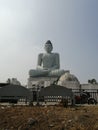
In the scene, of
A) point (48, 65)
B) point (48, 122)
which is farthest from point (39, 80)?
point (48, 122)

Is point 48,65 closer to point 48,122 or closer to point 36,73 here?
point 36,73

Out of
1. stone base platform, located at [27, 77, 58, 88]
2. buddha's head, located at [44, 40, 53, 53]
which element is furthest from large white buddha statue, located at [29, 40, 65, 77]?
stone base platform, located at [27, 77, 58, 88]

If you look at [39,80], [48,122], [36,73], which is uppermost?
[36,73]

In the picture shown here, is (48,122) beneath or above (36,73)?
beneath

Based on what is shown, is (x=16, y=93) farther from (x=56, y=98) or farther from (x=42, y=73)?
(x=42, y=73)

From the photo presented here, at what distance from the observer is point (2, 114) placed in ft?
Result: 33.9

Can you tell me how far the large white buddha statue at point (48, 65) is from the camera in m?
46.8

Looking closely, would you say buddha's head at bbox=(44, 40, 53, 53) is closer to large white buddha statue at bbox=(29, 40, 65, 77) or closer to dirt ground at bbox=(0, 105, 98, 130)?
large white buddha statue at bbox=(29, 40, 65, 77)

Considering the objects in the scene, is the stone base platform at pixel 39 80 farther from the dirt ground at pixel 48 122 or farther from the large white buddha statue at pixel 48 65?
the dirt ground at pixel 48 122

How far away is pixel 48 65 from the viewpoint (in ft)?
158

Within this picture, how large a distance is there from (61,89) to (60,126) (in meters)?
8.28

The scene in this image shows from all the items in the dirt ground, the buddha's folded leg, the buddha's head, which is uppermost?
the buddha's head

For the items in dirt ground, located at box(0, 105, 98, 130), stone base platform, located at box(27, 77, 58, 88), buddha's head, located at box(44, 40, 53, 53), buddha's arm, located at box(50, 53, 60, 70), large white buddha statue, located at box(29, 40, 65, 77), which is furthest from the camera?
buddha's head, located at box(44, 40, 53, 53)

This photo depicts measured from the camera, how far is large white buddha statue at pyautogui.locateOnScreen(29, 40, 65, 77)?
46.8 metres
